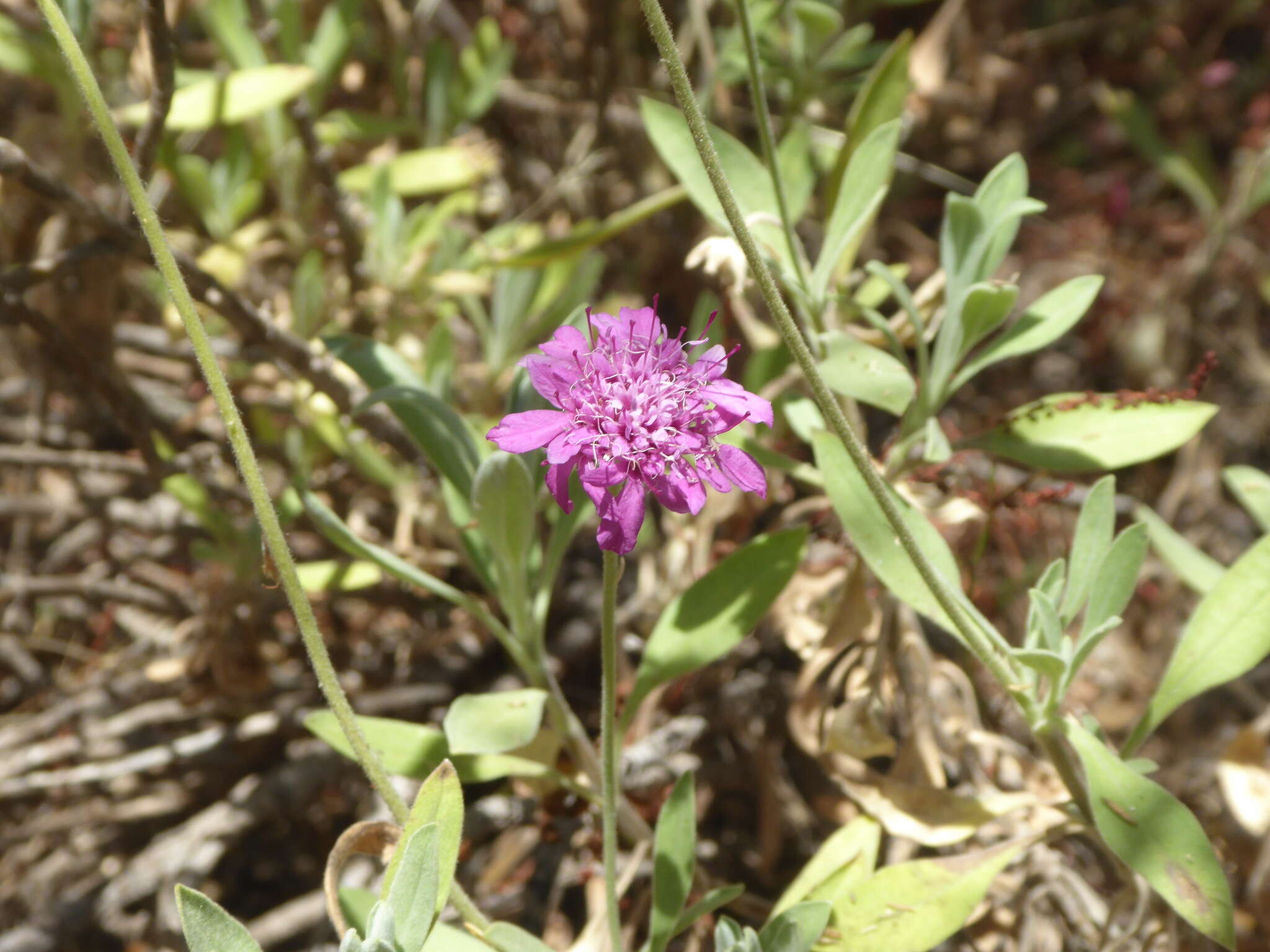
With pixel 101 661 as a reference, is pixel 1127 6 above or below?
above

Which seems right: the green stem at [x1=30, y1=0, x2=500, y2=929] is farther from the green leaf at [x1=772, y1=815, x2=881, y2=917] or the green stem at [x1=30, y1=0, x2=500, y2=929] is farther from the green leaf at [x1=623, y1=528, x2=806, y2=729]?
the green leaf at [x1=772, y1=815, x2=881, y2=917]

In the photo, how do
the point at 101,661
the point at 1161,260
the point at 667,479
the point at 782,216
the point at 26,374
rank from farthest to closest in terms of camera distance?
the point at 1161,260, the point at 26,374, the point at 101,661, the point at 782,216, the point at 667,479

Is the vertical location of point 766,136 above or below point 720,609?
above

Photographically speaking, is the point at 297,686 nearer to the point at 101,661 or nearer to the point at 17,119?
the point at 101,661

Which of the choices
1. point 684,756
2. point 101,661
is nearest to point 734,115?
point 684,756

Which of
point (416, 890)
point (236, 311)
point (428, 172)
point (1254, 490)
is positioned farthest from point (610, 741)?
point (428, 172)

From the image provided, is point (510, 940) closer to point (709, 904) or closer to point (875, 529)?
point (709, 904)
